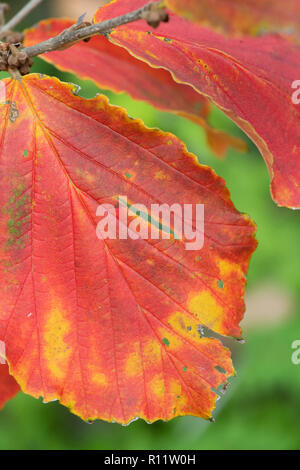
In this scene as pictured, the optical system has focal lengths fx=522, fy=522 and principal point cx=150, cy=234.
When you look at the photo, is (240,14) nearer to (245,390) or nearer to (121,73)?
(121,73)

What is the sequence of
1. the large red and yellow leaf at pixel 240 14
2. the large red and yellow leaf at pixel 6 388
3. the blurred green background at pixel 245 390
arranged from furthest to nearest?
the blurred green background at pixel 245 390, the large red and yellow leaf at pixel 6 388, the large red and yellow leaf at pixel 240 14

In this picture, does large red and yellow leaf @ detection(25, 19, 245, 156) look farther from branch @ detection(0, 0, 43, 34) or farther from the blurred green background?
the blurred green background

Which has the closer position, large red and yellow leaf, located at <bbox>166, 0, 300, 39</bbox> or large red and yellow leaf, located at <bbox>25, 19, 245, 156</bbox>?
large red and yellow leaf, located at <bbox>166, 0, 300, 39</bbox>

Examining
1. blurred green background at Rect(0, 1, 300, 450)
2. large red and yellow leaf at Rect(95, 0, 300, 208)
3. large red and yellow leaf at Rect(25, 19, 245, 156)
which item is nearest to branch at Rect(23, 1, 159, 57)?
large red and yellow leaf at Rect(95, 0, 300, 208)

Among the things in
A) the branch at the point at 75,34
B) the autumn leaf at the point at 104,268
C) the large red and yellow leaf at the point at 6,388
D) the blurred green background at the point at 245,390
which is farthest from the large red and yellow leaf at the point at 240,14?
the blurred green background at the point at 245,390

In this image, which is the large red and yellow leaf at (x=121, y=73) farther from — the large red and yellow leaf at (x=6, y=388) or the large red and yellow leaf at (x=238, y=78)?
the large red and yellow leaf at (x=6, y=388)

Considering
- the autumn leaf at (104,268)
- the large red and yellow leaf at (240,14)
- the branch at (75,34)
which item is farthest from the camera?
the autumn leaf at (104,268)
